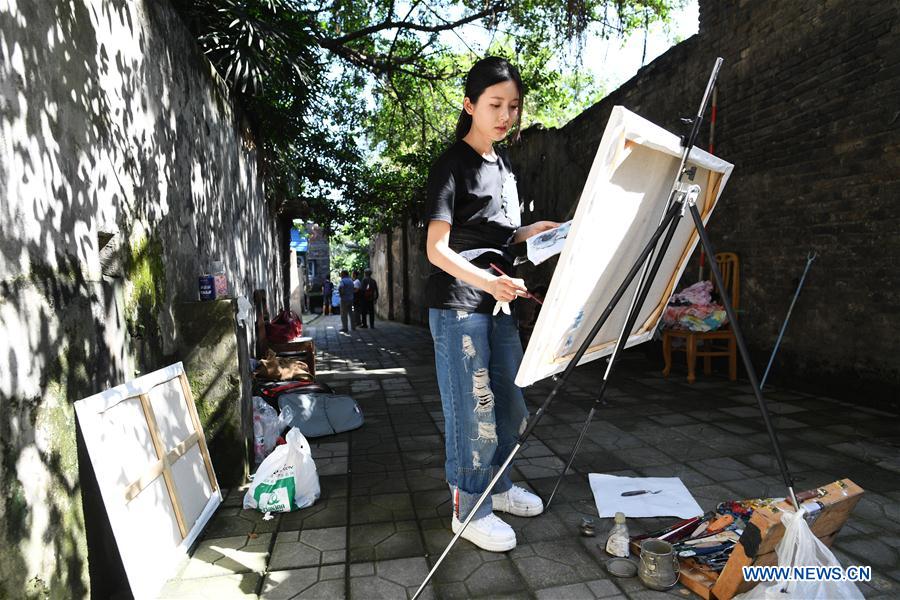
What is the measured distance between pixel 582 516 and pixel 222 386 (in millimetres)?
2167

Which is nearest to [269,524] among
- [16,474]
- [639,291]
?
[16,474]

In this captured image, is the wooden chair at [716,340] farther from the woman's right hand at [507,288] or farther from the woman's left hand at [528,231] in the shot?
the woman's right hand at [507,288]

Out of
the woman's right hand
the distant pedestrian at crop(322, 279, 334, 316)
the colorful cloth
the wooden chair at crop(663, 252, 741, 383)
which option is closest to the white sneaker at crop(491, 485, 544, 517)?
the woman's right hand

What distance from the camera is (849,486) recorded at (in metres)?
2.09

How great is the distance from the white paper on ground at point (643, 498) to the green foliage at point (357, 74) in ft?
15.6

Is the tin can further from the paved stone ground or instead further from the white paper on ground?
the white paper on ground

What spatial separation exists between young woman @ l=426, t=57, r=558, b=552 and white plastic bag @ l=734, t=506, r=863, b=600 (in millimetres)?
1058

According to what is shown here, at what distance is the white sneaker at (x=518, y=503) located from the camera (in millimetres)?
2758

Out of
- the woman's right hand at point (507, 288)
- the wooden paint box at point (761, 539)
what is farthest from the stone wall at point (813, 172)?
the woman's right hand at point (507, 288)

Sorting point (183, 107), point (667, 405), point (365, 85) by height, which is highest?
point (365, 85)

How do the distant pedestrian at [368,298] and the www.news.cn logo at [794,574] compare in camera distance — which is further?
the distant pedestrian at [368,298]

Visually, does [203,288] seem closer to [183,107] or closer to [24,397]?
[183,107]

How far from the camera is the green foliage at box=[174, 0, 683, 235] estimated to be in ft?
17.4

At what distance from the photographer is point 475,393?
7.77ft
